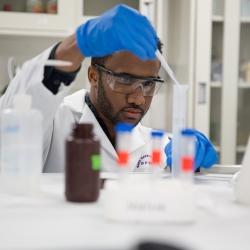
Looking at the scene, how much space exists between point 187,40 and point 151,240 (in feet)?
7.54

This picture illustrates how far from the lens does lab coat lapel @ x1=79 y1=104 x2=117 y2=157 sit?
1483 millimetres

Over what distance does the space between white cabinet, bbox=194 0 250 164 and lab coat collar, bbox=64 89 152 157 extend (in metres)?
1.05

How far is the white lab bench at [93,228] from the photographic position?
51 cm

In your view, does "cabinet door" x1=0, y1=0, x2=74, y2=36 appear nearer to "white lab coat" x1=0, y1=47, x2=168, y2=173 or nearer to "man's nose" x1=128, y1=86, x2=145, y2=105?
"white lab coat" x1=0, y1=47, x2=168, y2=173

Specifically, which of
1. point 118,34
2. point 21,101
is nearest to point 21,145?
point 21,101

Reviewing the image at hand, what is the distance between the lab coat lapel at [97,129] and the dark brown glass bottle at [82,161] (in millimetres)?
727

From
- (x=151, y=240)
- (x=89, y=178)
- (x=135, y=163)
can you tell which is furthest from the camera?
(x=135, y=163)

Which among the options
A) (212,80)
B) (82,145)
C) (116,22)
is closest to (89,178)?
(82,145)

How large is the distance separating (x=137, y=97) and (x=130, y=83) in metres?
0.07

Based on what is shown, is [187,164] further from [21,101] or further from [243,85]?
[243,85]

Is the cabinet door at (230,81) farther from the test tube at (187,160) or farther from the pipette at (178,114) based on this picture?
the test tube at (187,160)

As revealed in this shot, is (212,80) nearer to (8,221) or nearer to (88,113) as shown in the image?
(88,113)

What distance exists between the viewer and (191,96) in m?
2.57

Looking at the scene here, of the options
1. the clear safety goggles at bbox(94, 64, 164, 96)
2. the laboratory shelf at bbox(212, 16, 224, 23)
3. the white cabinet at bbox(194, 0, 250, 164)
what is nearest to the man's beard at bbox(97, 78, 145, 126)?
the clear safety goggles at bbox(94, 64, 164, 96)
